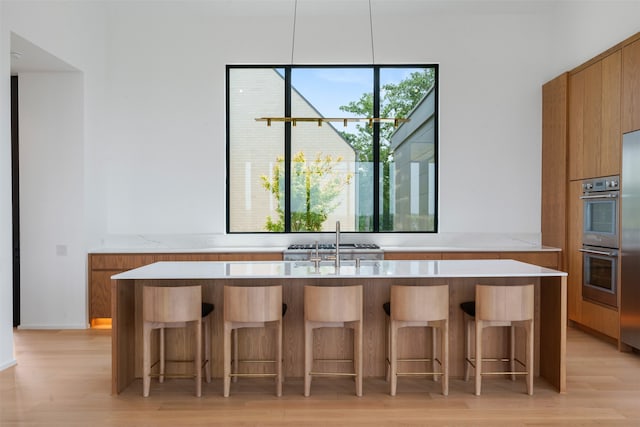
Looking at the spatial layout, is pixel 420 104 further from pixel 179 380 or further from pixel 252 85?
pixel 179 380

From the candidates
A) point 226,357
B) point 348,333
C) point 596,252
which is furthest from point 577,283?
point 226,357

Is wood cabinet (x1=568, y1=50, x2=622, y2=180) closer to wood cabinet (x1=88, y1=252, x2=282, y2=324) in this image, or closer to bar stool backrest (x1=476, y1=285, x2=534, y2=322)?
bar stool backrest (x1=476, y1=285, x2=534, y2=322)

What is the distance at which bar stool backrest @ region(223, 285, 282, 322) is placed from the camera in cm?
348

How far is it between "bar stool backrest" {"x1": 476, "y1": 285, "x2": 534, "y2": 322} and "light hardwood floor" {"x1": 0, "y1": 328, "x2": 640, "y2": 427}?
0.58 meters

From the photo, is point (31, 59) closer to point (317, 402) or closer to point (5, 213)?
point (5, 213)

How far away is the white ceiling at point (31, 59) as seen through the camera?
4.72 metres

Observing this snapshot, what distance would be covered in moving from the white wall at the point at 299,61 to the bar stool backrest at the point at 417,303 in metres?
3.00

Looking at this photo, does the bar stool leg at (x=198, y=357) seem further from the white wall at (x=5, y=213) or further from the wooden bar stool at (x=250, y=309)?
the white wall at (x=5, y=213)

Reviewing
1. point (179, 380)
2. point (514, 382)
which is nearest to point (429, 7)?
point (514, 382)

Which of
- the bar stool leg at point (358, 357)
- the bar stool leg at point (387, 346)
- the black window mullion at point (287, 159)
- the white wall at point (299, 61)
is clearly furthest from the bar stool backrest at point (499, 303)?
the black window mullion at point (287, 159)

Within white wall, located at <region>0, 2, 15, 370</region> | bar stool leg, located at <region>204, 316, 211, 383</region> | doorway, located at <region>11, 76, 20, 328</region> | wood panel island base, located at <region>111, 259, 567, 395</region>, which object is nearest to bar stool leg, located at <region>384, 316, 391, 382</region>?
wood panel island base, located at <region>111, 259, 567, 395</region>

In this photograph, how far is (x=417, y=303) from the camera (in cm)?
352

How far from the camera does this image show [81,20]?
5.67 meters

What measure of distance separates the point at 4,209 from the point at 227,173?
9.13ft
